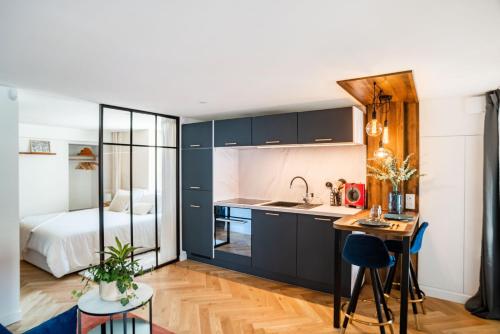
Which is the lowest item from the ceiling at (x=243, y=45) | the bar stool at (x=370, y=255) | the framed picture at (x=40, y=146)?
the bar stool at (x=370, y=255)

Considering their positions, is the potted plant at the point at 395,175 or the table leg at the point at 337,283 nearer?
the table leg at the point at 337,283

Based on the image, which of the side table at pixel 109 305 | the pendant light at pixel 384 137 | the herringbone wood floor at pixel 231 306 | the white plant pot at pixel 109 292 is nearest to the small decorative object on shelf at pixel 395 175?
the pendant light at pixel 384 137

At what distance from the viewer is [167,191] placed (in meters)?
4.43

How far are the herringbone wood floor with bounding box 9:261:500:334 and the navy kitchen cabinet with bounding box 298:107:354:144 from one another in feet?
5.92

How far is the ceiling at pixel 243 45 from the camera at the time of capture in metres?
1.42

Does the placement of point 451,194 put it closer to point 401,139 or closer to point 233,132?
point 401,139

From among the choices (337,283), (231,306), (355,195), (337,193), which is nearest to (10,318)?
(231,306)

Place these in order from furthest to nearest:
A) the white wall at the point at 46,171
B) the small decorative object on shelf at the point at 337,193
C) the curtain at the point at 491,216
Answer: the white wall at the point at 46,171
the small decorative object on shelf at the point at 337,193
the curtain at the point at 491,216

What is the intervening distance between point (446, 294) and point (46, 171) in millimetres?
6865

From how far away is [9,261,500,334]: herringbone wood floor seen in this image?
8.90ft

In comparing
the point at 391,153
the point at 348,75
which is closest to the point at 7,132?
the point at 348,75

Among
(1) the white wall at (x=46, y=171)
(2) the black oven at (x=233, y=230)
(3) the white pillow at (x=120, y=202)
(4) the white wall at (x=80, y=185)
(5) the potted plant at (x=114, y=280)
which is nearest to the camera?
(5) the potted plant at (x=114, y=280)

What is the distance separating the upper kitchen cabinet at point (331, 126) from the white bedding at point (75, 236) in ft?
8.37

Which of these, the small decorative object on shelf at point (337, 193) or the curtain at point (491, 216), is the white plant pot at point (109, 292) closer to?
the small decorative object on shelf at point (337, 193)
